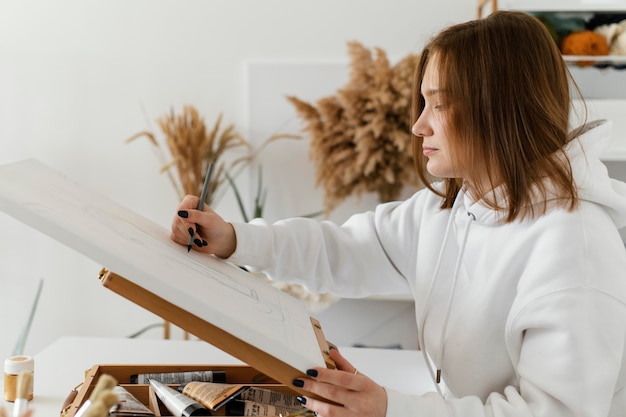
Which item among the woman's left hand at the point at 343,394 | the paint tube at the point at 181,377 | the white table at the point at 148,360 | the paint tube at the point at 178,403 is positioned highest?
the woman's left hand at the point at 343,394

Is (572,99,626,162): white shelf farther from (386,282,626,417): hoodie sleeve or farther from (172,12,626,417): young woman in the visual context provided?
(386,282,626,417): hoodie sleeve

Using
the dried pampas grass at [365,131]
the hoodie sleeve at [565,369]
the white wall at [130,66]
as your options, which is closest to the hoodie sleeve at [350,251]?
the hoodie sleeve at [565,369]

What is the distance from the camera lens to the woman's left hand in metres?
0.79

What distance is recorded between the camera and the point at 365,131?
8.18ft

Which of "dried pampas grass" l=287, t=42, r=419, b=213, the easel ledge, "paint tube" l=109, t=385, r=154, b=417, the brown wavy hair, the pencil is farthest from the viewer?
"dried pampas grass" l=287, t=42, r=419, b=213

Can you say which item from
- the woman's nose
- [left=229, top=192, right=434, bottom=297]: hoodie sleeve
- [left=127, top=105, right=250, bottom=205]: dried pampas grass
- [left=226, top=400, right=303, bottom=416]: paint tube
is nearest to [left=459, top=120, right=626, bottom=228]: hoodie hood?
the woman's nose

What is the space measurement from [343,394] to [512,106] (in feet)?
1.48

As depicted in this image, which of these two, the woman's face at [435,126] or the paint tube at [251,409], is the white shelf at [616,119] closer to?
the woman's face at [435,126]

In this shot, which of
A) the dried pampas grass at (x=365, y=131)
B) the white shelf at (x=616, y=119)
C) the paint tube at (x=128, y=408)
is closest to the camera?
the paint tube at (x=128, y=408)

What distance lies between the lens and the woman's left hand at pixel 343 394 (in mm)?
789

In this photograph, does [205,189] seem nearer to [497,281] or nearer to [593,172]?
[497,281]

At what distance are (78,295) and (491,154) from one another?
2.38 metres

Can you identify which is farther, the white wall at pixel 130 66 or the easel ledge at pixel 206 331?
the white wall at pixel 130 66

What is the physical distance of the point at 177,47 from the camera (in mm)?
2869
